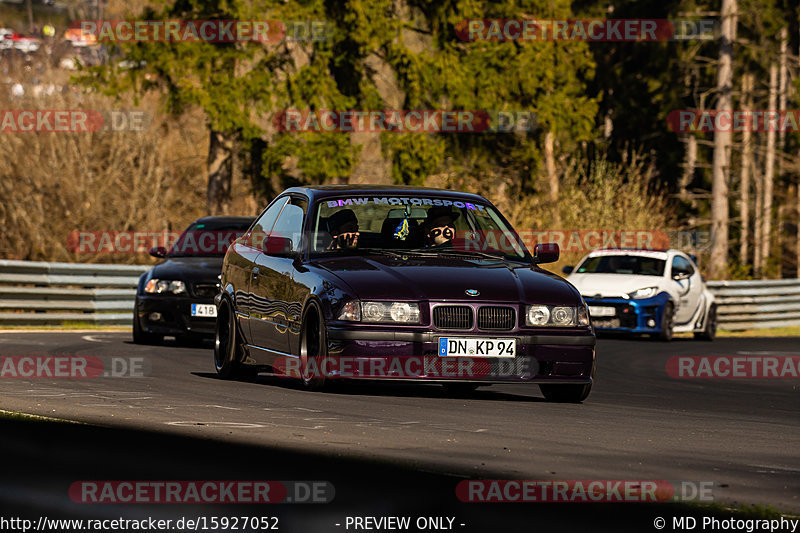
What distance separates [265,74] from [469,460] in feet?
96.1

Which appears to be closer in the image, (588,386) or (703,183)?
(588,386)

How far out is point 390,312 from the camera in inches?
423

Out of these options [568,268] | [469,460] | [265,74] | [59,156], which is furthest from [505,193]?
[469,460]

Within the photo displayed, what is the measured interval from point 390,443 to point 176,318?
32.7 feet

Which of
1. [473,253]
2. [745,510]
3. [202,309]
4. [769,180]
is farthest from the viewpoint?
[769,180]

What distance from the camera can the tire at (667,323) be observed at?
24231mm

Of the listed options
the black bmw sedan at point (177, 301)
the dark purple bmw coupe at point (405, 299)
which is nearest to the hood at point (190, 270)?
the black bmw sedan at point (177, 301)

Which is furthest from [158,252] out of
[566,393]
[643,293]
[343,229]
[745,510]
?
[745,510]

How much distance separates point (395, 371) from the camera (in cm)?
→ 1071

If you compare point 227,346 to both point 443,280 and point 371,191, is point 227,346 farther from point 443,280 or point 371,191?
point 443,280

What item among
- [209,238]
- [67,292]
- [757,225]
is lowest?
[757,225]

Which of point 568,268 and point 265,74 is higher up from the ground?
point 265,74

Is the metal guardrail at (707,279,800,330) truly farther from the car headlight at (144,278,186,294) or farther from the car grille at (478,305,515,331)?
the car grille at (478,305,515,331)

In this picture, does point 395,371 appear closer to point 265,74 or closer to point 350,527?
point 350,527
